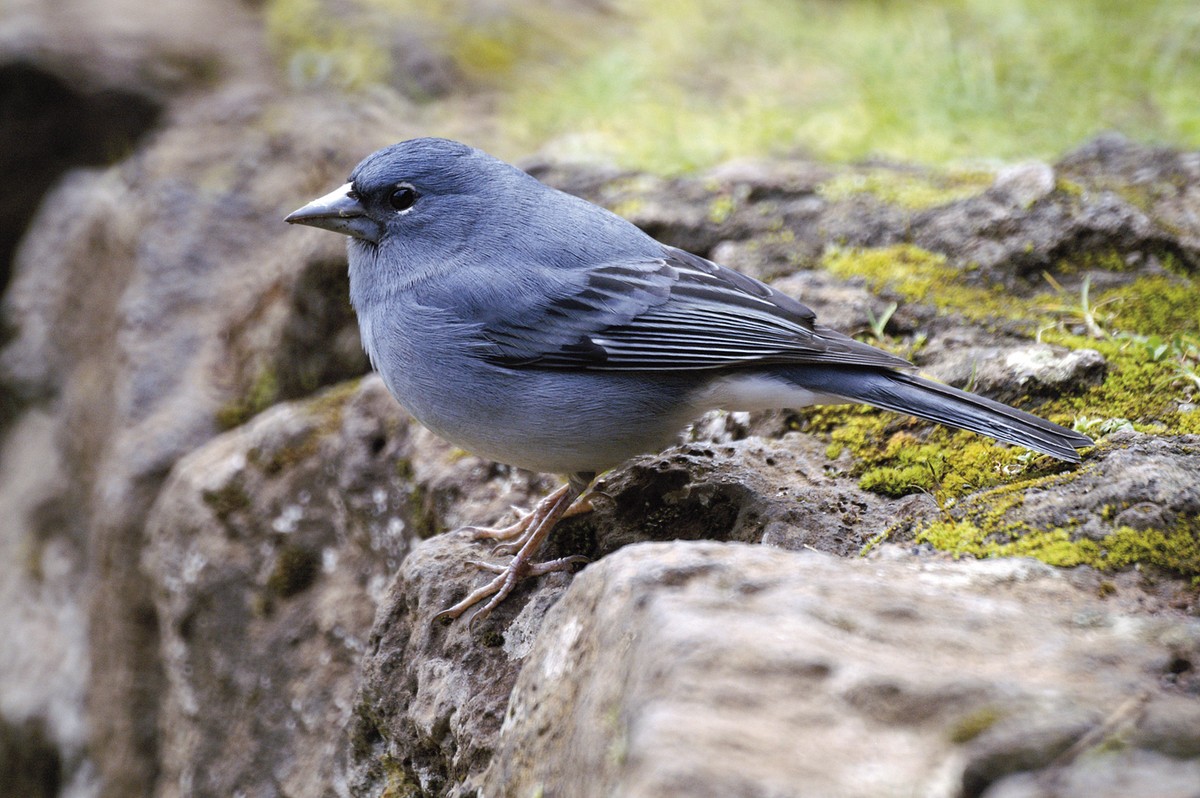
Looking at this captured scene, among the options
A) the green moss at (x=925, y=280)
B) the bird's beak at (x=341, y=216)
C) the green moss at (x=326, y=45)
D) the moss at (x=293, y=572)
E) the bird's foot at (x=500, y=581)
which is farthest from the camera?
the green moss at (x=326, y=45)

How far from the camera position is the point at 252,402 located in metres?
5.78

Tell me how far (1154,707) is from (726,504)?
1687 millimetres

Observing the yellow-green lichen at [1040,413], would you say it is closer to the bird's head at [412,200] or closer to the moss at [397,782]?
the bird's head at [412,200]

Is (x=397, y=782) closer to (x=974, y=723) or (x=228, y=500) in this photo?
(x=228, y=500)

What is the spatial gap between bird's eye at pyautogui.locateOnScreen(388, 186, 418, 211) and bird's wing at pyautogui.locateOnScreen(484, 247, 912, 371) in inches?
27.8

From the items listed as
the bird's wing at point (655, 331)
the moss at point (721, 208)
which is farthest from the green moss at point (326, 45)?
the bird's wing at point (655, 331)

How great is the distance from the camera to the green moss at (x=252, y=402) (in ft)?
18.6

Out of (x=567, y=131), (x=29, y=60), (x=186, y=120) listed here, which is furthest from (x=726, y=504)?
(x=29, y=60)

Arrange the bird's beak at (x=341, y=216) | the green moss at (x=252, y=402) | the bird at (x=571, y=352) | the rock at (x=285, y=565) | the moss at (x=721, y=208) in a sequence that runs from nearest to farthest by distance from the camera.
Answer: the bird at (x=571, y=352) < the bird's beak at (x=341, y=216) < the rock at (x=285, y=565) < the moss at (x=721, y=208) < the green moss at (x=252, y=402)

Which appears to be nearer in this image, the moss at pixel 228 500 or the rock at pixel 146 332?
the moss at pixel 228 500

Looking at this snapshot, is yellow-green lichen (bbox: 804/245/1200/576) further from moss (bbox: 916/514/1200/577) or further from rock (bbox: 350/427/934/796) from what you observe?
rock (bbox: 350/427/934/796)

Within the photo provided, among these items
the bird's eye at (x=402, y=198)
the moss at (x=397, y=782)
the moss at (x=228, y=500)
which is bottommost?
the moss at (x=228, y=500)

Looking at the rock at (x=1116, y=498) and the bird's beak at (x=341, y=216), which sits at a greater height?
the bird's beak at (x=341, y=216)

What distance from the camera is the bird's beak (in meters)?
3.90
